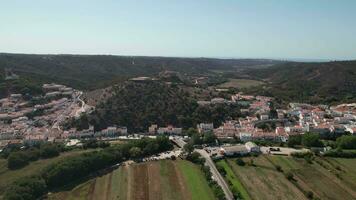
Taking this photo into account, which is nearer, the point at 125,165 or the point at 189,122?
the point at 125,165

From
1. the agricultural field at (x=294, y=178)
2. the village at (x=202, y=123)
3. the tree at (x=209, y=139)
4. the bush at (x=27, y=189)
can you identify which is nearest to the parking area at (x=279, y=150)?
the agricultural field at (x=294, y=178)

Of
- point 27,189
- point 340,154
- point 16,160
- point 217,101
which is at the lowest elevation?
point 16,160

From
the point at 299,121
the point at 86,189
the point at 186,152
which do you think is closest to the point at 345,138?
the point at 299,121

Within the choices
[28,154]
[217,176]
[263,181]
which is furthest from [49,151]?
[263,181]

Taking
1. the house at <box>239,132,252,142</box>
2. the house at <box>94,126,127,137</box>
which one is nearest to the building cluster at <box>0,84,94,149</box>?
the house at <box>94,126,127,137</box>

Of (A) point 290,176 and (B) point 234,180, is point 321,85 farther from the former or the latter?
(B) point 234,180

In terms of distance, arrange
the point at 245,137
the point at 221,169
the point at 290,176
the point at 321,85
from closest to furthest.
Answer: the point at 290,176
the point at 221,169
the point at 245,137
the point at 321,85

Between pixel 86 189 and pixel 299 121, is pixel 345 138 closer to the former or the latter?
pixel 299 121
